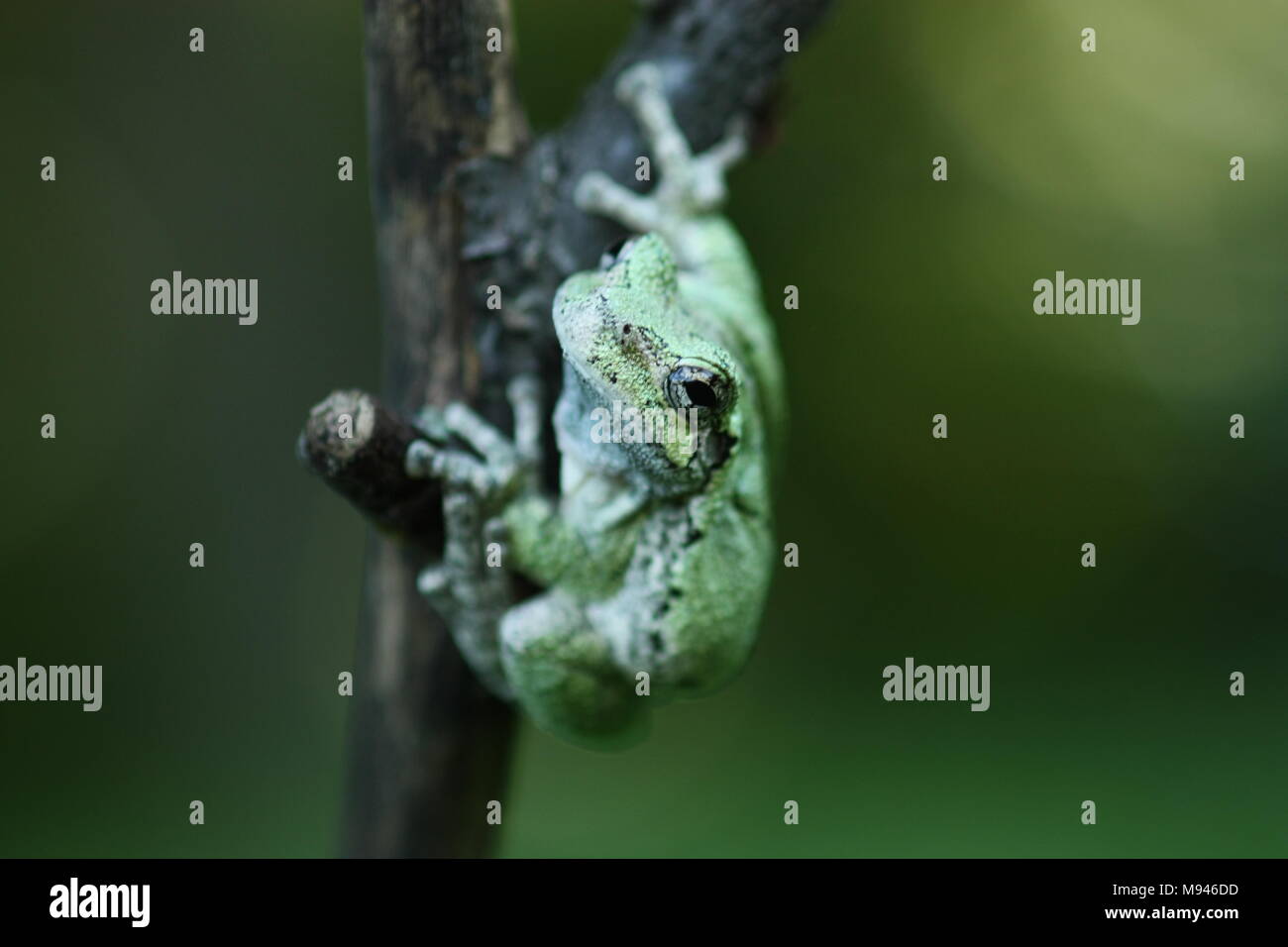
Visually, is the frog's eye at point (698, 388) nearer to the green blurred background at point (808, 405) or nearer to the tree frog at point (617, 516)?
the tree frog at point (617, 516)

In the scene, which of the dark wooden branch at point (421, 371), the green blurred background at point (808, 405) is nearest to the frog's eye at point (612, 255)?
the dark wooden branch at point (421, 371)

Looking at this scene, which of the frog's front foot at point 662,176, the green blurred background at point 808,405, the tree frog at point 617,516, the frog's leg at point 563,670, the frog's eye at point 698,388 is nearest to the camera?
the frog's eye at point 698,388

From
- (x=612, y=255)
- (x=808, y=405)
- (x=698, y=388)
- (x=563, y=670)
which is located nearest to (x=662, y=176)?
(x=612, y=255)

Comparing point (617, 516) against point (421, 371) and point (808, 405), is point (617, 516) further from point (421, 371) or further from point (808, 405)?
point (808, 405)

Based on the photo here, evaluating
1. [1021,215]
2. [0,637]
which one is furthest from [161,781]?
[1021,215]
